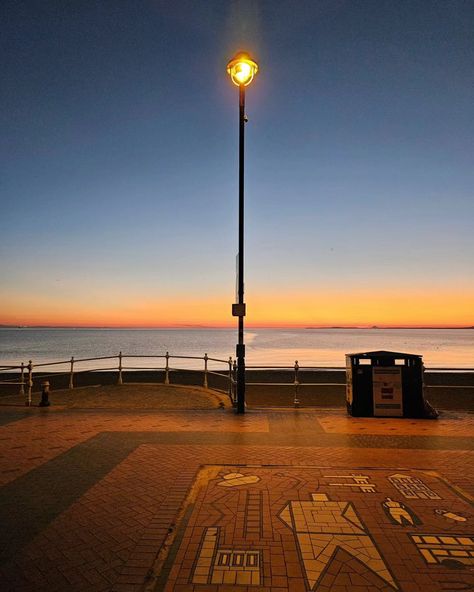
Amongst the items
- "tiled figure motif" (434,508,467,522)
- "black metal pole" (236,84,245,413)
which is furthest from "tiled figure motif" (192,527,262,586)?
"black metal pole" (236,84,245,413)

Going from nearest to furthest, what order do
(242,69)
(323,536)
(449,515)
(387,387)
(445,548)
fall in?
(445,548), (323,536), (449,515), (242,69), (387,387)

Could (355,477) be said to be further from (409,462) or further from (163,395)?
(163,395)

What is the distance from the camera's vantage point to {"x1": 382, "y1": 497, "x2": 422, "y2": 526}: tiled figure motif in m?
4.05

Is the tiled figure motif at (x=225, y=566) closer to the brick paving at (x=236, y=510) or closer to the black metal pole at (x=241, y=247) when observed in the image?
the brick paving at (x=236, y=510)

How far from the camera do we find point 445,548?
3551 millimetres

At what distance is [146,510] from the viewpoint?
438cm

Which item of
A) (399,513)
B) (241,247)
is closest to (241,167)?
(241,247)

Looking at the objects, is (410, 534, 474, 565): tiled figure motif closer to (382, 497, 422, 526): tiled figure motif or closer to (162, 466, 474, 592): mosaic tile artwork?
(162, 466, 474, 592): mosaic tile artwork

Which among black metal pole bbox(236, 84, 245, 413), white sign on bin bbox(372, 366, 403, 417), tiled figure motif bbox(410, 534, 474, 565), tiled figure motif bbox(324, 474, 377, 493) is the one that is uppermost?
black metal pole bbox(236, 84, 245, 413)

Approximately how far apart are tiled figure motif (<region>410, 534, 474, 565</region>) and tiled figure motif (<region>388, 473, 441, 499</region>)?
0.96 meters

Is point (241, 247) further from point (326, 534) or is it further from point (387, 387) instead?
point (326, 534)

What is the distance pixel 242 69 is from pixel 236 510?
30.0 feet

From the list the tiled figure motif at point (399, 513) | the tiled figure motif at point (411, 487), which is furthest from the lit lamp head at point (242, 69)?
the tiled figure motif at point (399, 513)

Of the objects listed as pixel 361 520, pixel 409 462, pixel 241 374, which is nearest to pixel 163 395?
pixel 241 374
